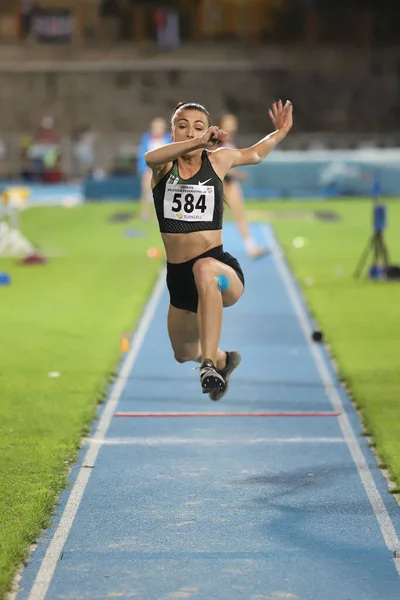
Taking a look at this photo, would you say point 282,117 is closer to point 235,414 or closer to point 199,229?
point 199,229

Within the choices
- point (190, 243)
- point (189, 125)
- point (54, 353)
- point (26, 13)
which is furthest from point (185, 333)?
point (26, 13)

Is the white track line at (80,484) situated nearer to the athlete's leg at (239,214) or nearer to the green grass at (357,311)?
the green grass at (357,311)

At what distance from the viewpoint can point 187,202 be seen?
7.60 meters

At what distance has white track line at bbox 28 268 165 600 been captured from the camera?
17.9 feet

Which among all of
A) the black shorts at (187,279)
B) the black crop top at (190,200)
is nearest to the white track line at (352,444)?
the black shorts at (187,279)

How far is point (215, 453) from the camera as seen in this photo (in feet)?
26.7

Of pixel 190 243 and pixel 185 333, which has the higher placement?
pixel 190 243

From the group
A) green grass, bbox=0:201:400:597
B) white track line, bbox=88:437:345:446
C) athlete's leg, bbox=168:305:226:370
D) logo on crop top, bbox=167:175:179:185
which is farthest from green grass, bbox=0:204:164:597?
logo on crop top, bbox=167:175:179:185

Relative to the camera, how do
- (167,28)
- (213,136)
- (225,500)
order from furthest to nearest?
(167,28) → (225,500) → (213,136)

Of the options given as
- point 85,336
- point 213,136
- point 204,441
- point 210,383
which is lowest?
point 85,336

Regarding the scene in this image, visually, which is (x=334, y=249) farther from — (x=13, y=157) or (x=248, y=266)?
(x=13, y=157)

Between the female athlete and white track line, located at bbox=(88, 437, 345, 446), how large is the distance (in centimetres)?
76

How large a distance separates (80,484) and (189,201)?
1.87 m

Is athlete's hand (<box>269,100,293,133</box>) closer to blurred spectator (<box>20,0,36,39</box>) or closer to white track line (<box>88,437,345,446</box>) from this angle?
white track line (<box>88,437,345,446</box>)
